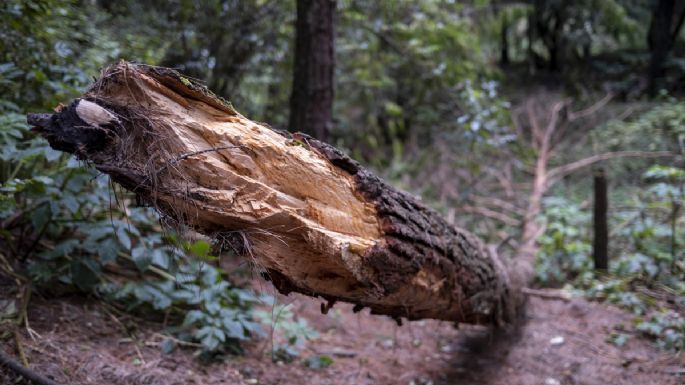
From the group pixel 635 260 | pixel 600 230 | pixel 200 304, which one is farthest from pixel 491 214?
pixel 200 304

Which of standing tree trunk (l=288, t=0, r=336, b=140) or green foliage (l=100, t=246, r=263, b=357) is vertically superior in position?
standing tree trunk (l=288, t=0, r=336, b=140)

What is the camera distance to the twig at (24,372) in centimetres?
181

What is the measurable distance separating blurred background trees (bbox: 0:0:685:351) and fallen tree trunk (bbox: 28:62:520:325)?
0.21 m


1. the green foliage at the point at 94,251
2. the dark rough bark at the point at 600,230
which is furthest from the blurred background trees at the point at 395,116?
the dark rough bark at the point at 600,230

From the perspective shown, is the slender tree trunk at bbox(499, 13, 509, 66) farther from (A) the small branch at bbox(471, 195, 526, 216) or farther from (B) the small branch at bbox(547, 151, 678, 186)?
(A) the small branch at bbox(471, 195, 526, 216)

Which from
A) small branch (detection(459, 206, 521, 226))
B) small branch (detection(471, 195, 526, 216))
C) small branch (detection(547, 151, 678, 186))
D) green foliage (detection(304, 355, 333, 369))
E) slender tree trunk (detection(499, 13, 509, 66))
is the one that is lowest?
green foliage (detection(304, 355, 333, 369))

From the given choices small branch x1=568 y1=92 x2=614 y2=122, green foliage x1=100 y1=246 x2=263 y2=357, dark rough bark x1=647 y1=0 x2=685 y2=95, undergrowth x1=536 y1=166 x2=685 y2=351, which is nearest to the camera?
green foliage x1=100 y1=246 x2=263 y2=357

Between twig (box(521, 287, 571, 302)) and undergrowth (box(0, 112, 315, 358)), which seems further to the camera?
twig (box(521, 287, 571, 302))

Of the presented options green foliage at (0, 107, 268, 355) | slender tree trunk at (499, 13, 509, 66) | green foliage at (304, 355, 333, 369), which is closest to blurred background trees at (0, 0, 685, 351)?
green foliage at (0, 107, 268, 355)

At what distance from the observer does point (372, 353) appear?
323cm

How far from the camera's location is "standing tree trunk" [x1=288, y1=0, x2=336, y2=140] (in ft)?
12.5

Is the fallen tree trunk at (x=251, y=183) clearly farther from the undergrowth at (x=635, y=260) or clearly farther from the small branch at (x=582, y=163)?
the small branch at (x=582, y=163)

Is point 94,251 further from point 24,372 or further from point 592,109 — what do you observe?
point 592,109

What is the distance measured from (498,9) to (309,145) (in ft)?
30.7
